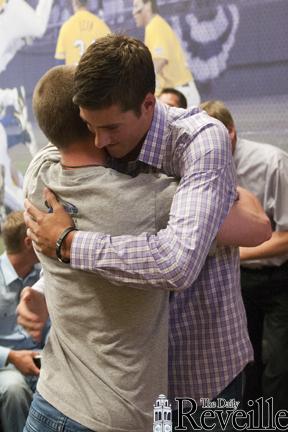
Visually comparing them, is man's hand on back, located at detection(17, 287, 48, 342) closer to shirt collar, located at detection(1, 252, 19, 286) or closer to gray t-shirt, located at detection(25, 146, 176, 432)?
gray t-shirt, located at detection(25, 146, 176, 432)

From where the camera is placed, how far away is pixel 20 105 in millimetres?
4020

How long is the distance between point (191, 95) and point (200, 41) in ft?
0.86

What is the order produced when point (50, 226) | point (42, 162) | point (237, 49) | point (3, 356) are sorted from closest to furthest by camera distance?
point (50, 226)
point (42, 162)
point (3, 356)
point (237, 49)

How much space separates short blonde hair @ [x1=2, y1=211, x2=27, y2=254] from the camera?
323 cm

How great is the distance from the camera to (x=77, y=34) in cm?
378

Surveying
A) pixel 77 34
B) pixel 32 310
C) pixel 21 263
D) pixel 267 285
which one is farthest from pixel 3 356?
pixel 77 34

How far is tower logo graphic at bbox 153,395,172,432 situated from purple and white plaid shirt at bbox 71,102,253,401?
0.14 meters

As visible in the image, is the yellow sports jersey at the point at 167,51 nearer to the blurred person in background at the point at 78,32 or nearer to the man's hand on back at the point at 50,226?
the blurred person in background at the point at 78,32

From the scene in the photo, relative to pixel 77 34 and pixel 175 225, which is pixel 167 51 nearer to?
pixel 77 34

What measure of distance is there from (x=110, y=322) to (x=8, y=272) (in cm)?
191

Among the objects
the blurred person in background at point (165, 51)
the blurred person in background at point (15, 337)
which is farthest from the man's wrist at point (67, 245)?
the blurred person in background at point (165, 51)

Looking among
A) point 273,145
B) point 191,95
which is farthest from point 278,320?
point 191,95

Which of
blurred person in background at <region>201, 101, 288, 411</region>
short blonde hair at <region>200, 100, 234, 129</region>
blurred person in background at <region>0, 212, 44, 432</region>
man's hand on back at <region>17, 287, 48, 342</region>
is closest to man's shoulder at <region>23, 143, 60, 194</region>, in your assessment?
man's hand on back at <region>17, 287, 48, 342</region>

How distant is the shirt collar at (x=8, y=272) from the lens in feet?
10.8
